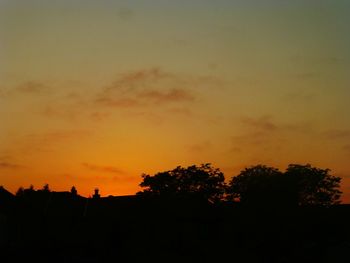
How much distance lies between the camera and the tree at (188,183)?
6688 cm

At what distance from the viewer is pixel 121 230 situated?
142 ft

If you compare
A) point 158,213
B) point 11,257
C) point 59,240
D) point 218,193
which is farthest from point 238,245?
point 218,193

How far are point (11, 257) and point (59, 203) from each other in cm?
2540

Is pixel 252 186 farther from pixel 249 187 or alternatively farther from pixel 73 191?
pixel 73 191

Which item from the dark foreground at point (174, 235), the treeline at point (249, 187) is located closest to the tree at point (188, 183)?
the treeline at point (249, 187)

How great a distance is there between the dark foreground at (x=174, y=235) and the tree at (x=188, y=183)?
16.4 meters

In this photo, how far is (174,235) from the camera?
42.6 metres

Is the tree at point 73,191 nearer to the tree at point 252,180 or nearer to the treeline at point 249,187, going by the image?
the treeline at point 249,187

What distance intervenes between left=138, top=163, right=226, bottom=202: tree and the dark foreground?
16.4m


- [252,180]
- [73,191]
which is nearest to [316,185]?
[252,180]

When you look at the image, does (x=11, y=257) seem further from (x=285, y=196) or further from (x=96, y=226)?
(x=285, y=196)

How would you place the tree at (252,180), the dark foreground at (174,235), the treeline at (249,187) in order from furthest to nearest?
1. the tree at (252,180)
2. the treeline at (249,187)
3. the dark foreground at (174,235)

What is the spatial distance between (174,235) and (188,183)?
25944mm

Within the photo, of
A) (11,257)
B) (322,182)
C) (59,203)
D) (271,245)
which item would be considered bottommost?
(11,257)
